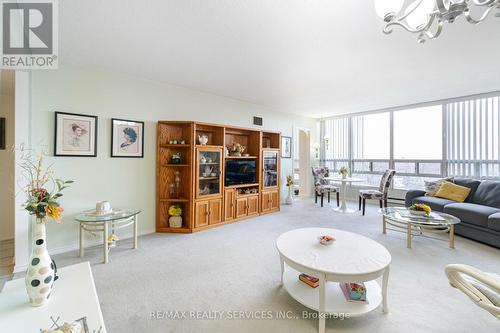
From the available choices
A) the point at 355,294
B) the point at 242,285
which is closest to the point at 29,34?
the point at 242,285

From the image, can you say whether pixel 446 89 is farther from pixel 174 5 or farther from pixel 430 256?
pixel 174 5

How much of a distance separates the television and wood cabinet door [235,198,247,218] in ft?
1.17

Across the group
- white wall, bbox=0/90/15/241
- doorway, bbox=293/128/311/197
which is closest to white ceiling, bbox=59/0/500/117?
white wall, bbox=0/90/15/241

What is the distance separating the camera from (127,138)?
329cm

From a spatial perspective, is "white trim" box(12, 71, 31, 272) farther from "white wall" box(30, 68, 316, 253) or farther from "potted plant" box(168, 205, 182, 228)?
"potted plant" box(168, 205, 182, 228)

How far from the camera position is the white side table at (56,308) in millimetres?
1027

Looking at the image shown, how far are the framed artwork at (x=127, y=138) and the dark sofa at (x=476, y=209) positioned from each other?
5139mm

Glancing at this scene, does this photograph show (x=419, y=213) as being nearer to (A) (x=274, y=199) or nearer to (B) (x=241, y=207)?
(A) (x=274, y=199)

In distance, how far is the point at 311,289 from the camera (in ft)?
6.03

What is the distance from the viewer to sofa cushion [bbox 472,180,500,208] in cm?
356

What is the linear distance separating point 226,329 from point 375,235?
2.89 m

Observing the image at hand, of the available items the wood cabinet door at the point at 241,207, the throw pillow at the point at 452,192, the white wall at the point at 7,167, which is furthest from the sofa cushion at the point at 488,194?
the white wall at the point at 7,167

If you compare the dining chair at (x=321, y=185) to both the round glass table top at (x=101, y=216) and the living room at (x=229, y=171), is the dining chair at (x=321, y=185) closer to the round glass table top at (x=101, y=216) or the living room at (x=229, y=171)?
the living room at (x=229, y=171)

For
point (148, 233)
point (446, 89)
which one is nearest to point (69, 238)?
point (148, 233)
